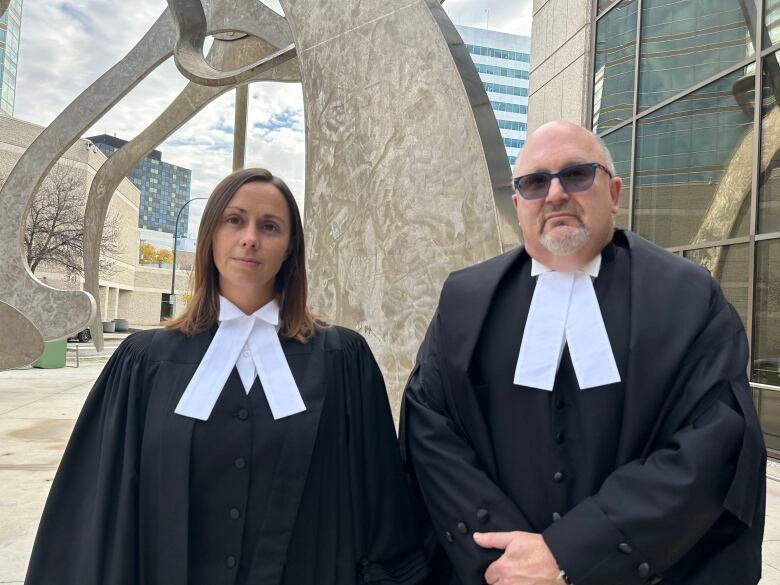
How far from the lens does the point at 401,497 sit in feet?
6.63

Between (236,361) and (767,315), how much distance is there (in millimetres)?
7904

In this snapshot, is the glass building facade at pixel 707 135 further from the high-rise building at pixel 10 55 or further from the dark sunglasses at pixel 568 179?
the high-rise building at pixel 10 55

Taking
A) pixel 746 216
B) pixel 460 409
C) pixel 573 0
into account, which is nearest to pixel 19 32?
pixel 573 0

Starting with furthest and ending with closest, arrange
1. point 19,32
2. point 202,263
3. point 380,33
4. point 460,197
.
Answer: point 19,32
point 380,33
point 460,197
point 202,263

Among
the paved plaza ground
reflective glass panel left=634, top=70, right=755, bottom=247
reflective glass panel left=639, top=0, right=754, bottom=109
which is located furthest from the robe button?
reflective glass panel left=639, top=0, right=754, bottom=109

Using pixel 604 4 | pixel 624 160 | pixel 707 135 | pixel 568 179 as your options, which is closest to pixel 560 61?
pixel 604 4

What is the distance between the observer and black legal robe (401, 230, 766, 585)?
156 cm

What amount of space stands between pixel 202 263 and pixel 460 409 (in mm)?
865

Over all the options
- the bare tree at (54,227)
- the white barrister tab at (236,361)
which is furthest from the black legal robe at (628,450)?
the bare tree at (54,227)

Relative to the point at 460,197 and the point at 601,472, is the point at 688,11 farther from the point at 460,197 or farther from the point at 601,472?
the point at 601,472

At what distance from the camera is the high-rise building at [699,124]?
26.7ft

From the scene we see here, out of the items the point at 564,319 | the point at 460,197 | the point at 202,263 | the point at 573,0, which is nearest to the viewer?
the point at 564,319

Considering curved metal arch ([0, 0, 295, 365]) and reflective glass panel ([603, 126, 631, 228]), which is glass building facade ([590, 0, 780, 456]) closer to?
reflective glass panel ([603, 126, 631, 228])

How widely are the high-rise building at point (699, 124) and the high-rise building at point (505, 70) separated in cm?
8740
